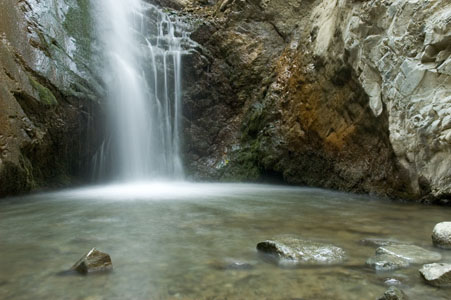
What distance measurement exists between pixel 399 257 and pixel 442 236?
0.69 metres

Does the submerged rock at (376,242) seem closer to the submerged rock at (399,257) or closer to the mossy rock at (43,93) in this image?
the submerged rock at (399,257)

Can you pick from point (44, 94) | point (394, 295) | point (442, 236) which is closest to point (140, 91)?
point (44, 94)

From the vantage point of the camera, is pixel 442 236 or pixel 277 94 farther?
pixel 277 94

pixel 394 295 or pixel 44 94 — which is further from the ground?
pixel 44 94

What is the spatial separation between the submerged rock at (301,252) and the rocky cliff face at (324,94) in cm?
325

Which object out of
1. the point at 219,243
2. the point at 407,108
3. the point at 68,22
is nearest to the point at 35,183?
the point at 68,22

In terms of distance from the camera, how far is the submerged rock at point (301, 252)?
2.70m

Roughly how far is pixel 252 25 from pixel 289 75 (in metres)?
2.65

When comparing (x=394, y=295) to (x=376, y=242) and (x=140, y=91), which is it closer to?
(x=376, y=242)

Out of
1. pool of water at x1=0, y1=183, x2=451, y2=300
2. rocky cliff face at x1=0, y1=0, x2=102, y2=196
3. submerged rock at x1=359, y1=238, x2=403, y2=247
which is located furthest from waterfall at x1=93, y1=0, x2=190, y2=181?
submerged rock at x1=359, y1=238, x2=403, y2=247

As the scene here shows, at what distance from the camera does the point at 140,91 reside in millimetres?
9641

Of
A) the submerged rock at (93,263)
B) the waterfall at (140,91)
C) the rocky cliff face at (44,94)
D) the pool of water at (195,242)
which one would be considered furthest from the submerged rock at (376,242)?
the waterfall at (140,91)

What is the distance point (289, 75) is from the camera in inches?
365

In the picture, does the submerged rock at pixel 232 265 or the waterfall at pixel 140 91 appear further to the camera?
the waterfall at pixel 140 91
